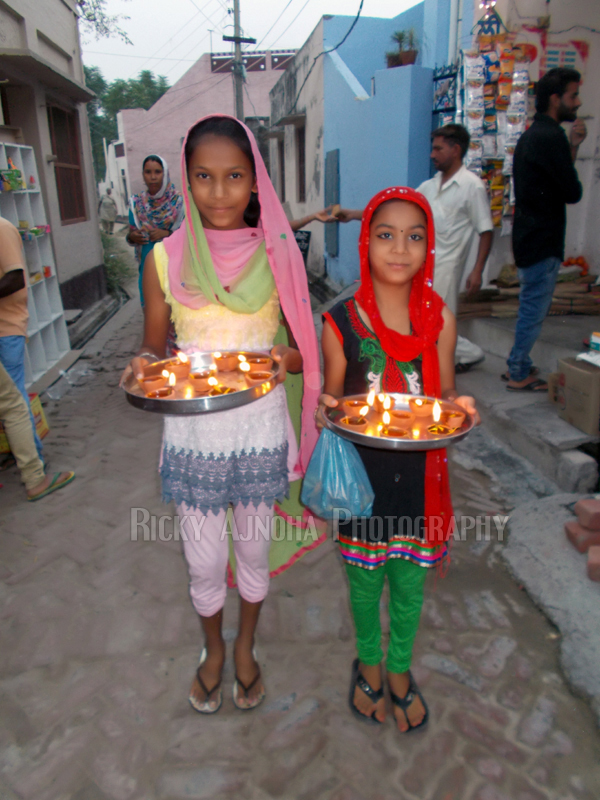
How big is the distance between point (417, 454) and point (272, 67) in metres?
30.0

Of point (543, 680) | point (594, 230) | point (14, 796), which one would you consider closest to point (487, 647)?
point (543, 680)

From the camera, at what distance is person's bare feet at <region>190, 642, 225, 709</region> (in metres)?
2.05

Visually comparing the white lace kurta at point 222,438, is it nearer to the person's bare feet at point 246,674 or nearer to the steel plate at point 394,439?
the steel plate at point 394,439

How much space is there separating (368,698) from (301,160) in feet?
44.3

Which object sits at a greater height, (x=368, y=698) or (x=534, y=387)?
(x=534, y=387)

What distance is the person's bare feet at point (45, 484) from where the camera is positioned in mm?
3545

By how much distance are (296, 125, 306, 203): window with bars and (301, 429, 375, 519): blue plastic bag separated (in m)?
12.9

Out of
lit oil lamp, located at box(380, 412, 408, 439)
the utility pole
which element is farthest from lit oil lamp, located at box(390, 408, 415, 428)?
the utility pole

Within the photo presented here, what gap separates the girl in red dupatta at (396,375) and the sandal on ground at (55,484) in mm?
2495

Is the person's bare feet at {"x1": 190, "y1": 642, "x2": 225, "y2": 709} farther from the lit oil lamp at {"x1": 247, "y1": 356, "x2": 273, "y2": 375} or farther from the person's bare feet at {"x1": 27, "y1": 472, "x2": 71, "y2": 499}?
the person's bare feet at {"x1": 27, "y1": 472, "x2": 71, "y2": 499}

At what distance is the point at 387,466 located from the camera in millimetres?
1797

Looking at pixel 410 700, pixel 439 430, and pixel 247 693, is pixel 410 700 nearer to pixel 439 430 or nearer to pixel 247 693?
pixel 247 693

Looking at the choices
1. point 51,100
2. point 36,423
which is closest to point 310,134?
point 51,100

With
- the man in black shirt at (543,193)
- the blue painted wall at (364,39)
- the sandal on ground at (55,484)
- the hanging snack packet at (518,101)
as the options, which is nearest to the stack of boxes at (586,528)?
the man in black shirt at (543,193)
